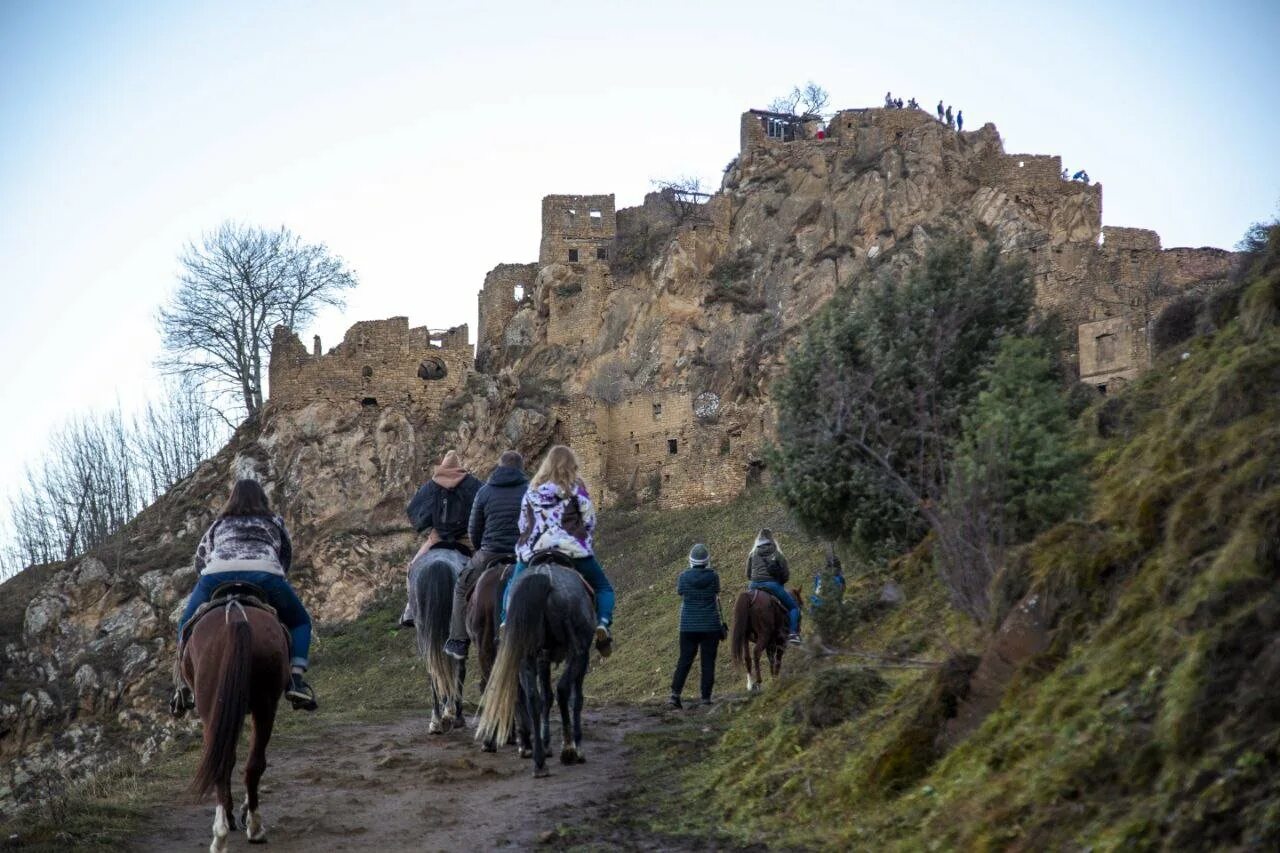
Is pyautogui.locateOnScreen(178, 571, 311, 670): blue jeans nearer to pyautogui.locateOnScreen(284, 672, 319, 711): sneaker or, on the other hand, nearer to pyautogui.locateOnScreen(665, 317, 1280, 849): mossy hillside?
pyautogui.locateOnScreen(284, 672, 319, 711): sneaker

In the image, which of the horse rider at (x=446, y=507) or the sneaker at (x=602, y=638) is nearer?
the sneaker at (x=602, y=638)

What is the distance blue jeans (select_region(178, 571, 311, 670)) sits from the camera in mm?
11414

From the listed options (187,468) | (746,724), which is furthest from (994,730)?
(187,468)

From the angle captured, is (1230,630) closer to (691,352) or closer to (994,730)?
(994,730)

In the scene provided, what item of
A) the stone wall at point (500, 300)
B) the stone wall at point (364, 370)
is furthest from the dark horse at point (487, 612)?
the stone wall at point (500, 300)

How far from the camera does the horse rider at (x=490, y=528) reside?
49.0ft

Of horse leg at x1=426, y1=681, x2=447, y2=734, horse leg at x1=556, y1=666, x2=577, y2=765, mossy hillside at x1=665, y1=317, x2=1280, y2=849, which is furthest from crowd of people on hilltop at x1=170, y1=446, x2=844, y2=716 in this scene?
mossy hillside at x1=665, y1=317, x2=1280, y2=849

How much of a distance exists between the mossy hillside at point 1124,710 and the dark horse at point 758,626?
787 centimetres

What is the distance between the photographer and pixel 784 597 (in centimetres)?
1966

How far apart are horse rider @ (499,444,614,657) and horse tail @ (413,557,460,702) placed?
280 centimetres

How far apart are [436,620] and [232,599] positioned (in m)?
5.34

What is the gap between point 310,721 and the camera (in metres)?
17.8

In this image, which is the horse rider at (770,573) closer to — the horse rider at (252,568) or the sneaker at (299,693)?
the horse rider at (252,568)

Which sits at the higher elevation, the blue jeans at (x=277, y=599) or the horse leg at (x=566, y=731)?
the blue jeans at (x=277, y=599)
